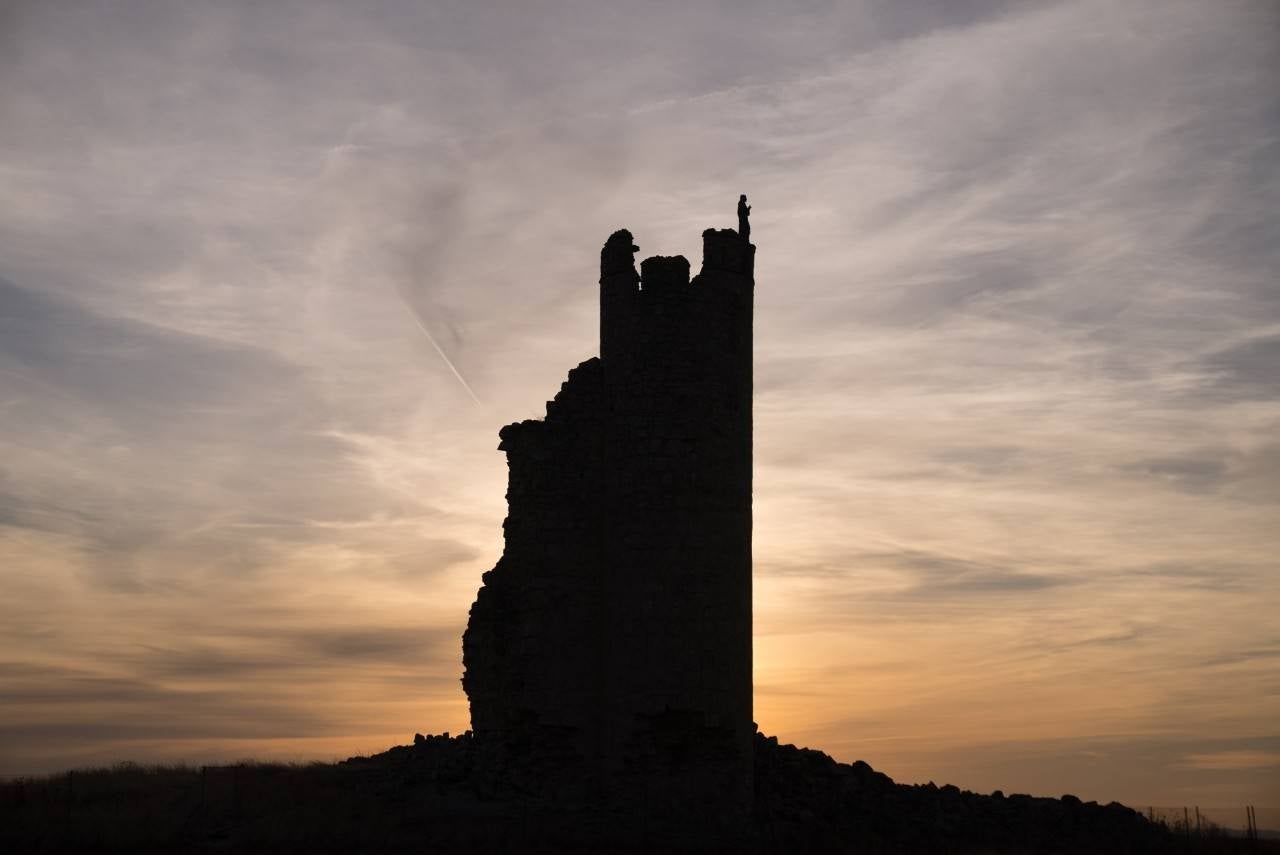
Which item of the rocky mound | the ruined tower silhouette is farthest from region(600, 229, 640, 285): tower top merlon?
the rocky mound

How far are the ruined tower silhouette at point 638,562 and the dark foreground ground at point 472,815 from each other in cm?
101

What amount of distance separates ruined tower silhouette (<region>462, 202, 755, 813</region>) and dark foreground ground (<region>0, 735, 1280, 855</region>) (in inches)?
39.9

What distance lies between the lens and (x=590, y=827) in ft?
79.1

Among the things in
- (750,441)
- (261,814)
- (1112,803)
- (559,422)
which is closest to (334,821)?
(261,814)

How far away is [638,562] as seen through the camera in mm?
25250

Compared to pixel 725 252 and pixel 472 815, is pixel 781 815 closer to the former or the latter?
pixel 472 815

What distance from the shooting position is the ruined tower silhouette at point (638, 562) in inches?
979

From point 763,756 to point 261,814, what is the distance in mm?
9583

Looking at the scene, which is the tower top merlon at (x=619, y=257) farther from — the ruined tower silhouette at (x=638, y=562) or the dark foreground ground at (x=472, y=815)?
the dark foreground ground at (x=472, y=815)

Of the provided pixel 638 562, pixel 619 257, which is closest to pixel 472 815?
pixel 638 562

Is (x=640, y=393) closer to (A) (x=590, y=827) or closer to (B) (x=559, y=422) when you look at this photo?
(B) (x=559, y=422)

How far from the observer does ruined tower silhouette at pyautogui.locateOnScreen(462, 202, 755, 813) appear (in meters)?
24.9

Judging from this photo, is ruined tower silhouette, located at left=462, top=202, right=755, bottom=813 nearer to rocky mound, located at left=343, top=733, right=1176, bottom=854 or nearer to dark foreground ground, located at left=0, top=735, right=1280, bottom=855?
rocky mound, located at left=343, top=733, right=1176, bottom=854

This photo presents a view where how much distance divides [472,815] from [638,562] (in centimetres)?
512
